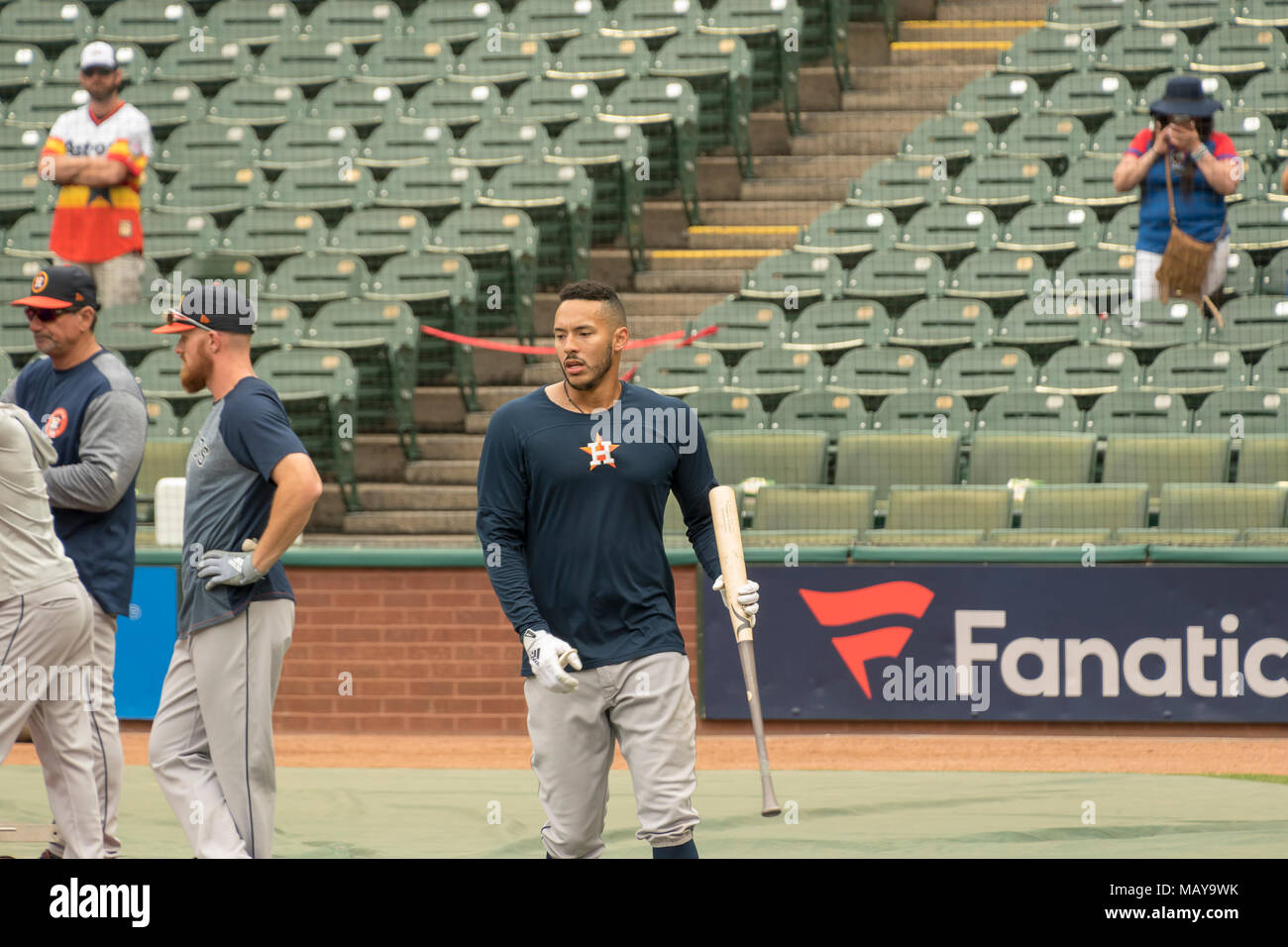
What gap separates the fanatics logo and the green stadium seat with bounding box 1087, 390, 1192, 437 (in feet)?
20.2

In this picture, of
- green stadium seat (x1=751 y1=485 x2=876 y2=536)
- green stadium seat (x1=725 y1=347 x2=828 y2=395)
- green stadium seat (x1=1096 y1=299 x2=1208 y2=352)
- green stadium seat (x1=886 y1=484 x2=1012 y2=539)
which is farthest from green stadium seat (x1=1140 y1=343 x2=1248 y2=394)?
green stadium seat (x1=751 y1=485 x2=876 y2=536)

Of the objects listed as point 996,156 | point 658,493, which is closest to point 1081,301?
point 996,156

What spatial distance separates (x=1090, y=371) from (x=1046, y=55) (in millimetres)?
4529

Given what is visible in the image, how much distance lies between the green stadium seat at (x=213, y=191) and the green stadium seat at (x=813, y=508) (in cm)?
602

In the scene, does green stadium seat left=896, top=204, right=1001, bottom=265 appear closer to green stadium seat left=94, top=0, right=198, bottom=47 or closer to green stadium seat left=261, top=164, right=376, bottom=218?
green stadium seat left=261, top=164, right=376, bottom=218

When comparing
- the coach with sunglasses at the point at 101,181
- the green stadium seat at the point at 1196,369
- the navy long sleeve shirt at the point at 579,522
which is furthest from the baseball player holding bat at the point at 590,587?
the coach with sunglasses at the point at 101,181

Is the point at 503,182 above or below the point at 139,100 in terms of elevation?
below

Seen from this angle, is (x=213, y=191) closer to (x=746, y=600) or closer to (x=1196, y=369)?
(x=1196, y=369)

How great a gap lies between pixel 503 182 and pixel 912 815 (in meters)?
7.51

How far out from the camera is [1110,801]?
7223mm

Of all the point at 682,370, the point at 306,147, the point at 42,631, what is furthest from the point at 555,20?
the point at 42,631

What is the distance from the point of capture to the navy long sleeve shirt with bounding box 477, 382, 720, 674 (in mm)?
4746

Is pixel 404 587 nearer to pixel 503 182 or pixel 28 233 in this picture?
pixel 503 182

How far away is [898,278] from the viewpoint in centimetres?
1211
